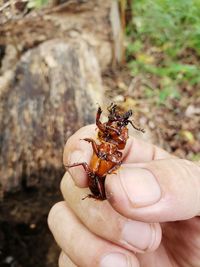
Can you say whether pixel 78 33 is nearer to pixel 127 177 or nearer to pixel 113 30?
A: pixel 113 30

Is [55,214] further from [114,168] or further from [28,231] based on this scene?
[28,231]

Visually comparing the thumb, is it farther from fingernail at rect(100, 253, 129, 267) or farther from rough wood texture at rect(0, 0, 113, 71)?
rough wood texture at rect(0, 0, 113, 71)

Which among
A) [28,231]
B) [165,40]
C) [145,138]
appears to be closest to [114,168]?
[28,231]

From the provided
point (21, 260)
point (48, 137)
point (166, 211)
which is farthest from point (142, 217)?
point (21, 260)

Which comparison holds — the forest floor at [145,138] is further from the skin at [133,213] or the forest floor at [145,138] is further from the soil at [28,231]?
the skin at [133,213]

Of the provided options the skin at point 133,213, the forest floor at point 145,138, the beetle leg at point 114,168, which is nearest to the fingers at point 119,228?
the skin at point 133,213

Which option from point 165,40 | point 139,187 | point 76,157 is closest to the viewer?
point 139,187

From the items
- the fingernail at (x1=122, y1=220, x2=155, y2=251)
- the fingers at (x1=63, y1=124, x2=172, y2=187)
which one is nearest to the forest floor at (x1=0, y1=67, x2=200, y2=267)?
the fingers at (x1=63, y1=124, x2=172, y2=187)
